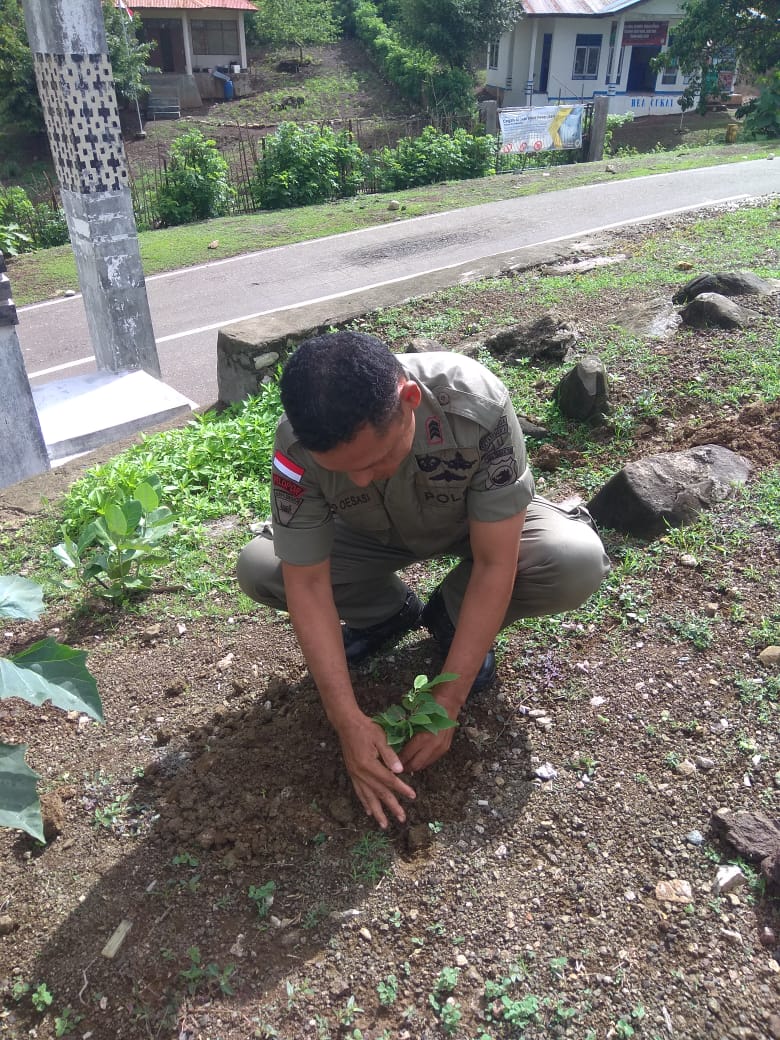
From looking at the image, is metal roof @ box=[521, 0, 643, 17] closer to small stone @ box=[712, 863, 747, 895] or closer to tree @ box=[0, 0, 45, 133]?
tree @ box=[0, 0, 45, 133]

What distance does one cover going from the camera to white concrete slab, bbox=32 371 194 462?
5.13m

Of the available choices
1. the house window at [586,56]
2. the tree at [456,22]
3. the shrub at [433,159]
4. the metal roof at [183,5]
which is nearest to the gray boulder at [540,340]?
the shrub at [433,159]

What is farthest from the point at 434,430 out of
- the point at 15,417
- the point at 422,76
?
the point at 422,76

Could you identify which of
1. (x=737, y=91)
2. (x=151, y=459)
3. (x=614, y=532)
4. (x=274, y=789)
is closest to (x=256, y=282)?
(x=151, y=459)

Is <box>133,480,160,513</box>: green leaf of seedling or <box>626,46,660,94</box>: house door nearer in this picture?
<box>133,480,160,513</box>: green leaf of seedling

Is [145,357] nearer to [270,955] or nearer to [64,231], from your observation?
[270,955]

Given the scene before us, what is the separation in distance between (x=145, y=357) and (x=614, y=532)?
14.4 ft

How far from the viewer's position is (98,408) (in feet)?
17.9

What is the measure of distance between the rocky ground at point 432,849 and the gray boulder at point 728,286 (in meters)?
2.62

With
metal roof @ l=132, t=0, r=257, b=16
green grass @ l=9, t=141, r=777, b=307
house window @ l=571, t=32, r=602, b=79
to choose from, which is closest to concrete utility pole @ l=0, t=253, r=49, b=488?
green grass @ l=9, t=141, r=777, b=307

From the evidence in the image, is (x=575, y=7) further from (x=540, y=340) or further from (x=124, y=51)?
(x=540, y=340)

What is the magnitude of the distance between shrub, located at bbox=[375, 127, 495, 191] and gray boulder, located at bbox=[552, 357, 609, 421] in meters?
11.6

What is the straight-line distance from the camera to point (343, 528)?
2443 mm

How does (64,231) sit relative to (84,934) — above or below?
below
